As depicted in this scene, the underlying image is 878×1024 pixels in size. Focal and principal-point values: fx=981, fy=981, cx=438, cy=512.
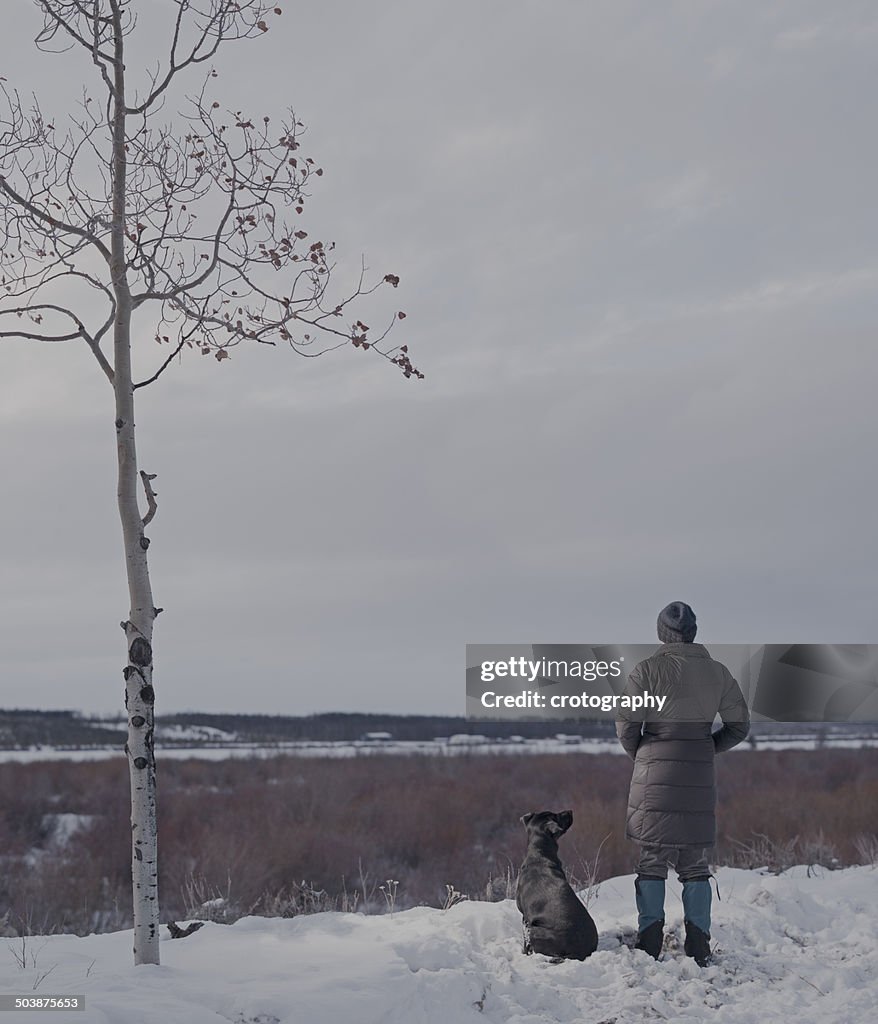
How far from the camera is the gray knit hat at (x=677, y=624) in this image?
6.06 meters

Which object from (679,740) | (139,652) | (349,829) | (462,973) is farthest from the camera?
(349,829)

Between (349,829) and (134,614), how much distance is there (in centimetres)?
1548

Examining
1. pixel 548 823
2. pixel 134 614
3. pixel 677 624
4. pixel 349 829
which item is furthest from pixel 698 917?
pixel 349 829

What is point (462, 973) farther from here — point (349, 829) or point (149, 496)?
point (349, 829)

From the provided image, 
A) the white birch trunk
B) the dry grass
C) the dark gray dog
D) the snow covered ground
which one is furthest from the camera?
the dry grass

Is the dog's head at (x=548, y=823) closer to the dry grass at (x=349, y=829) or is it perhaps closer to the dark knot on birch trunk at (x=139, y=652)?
the dark knot on birch trunk at (x=139, y=652)

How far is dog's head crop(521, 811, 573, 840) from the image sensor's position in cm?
607

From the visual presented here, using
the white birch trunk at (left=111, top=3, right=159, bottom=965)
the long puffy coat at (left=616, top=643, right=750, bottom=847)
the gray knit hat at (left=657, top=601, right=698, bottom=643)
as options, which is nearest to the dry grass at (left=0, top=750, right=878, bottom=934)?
the long puffy coat at (left=616, top=643, right=750, bottom=847)

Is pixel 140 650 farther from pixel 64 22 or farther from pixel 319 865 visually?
pixel 319 865

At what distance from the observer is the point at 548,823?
6.10 metres

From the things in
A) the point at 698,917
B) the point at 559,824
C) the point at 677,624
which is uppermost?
the point at 677,624

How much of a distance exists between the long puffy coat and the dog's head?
39 centimetres

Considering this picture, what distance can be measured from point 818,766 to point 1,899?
2433 cm

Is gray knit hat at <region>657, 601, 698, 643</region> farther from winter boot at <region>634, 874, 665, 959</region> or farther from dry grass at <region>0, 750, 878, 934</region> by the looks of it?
dry grass at <region>0, 750, 878, 934</region>
